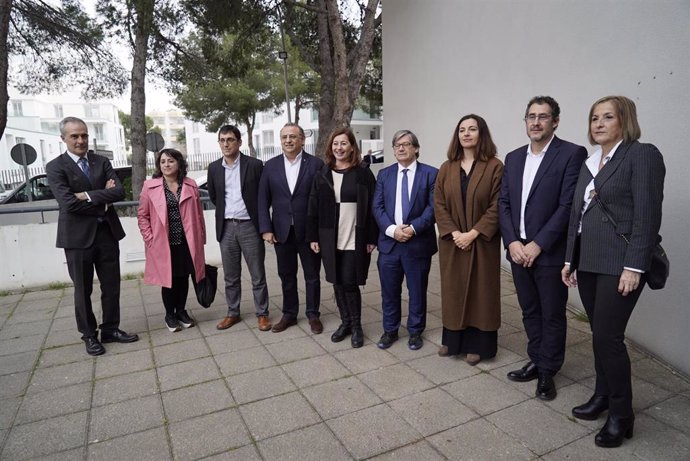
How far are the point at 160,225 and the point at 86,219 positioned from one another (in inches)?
22.7

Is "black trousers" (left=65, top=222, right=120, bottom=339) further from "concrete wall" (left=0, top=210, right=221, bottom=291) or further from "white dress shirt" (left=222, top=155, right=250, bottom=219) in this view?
"concrete wall" (left=0, top=210, right=221, bottom=291)

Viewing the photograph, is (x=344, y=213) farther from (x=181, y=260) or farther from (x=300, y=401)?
(x=181, y=260)

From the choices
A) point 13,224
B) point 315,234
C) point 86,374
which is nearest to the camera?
point 86,374

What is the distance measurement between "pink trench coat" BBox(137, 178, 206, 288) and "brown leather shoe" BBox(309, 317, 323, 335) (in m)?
1.16

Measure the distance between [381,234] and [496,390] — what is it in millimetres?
1438

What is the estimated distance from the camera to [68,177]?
3691mm

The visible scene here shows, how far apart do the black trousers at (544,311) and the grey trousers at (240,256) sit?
230 cm

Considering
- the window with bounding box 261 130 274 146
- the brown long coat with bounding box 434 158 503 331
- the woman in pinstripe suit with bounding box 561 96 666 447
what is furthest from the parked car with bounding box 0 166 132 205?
the window with bounding box 261 130 274 146

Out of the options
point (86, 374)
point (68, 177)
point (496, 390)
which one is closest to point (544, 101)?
point (496, 390)

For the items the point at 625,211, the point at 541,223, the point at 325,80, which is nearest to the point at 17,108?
the point at 325,80

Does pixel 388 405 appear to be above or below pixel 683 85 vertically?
below

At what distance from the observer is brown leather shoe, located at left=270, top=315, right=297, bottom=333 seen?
14.0 ft

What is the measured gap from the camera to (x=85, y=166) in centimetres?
383

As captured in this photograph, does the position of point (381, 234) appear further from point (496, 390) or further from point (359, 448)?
point (359, 448)
